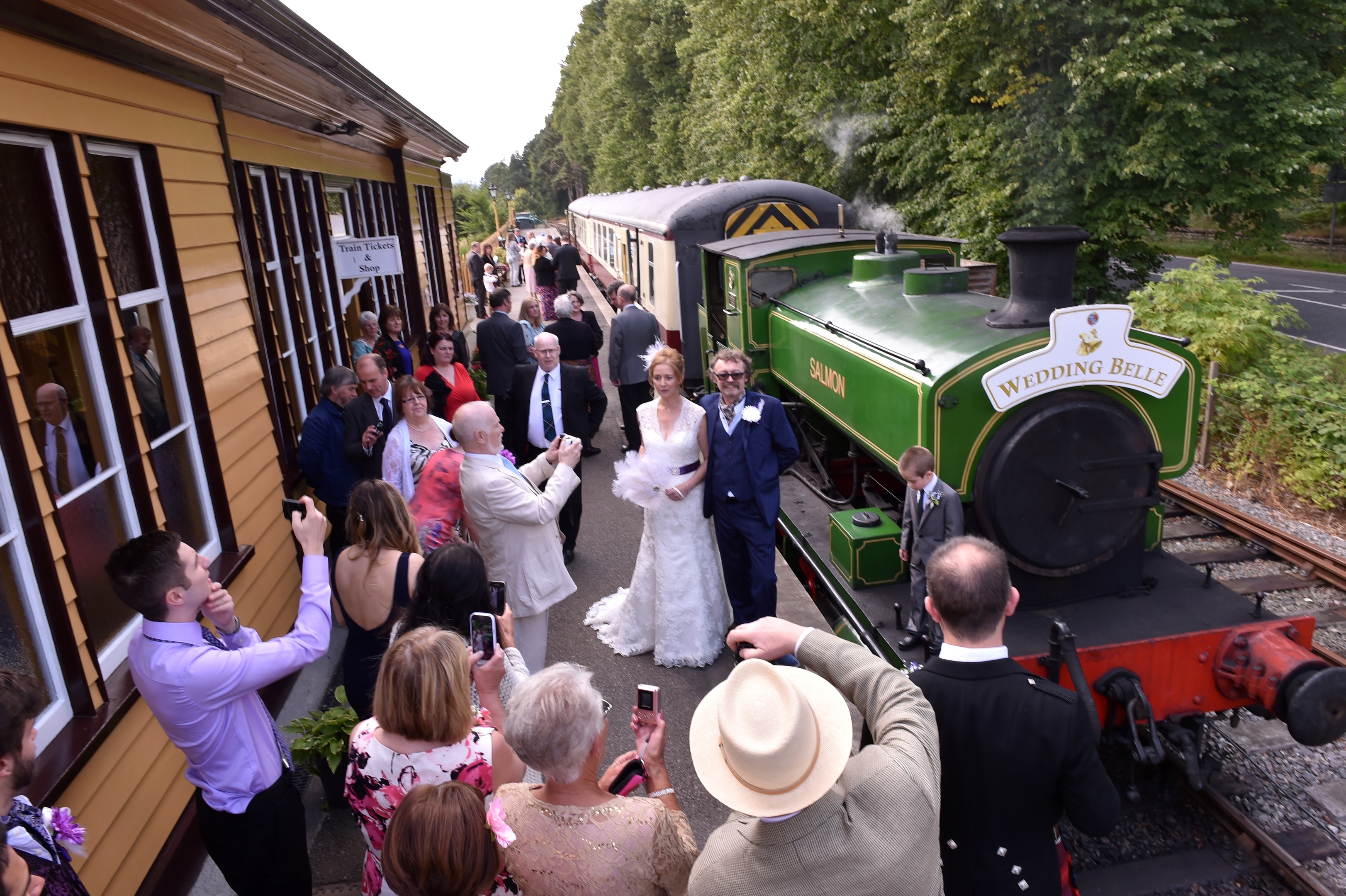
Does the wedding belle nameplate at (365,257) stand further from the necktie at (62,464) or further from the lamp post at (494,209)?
the lamp post at (494,209)

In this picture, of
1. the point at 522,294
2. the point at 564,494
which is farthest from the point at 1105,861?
the point at 522,294

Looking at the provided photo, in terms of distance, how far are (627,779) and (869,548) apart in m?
2.74

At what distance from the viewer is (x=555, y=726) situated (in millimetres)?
2068

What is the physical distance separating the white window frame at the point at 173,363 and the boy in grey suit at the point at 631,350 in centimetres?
477

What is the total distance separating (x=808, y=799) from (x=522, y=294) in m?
23.2

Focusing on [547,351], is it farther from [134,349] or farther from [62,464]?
[62,464]

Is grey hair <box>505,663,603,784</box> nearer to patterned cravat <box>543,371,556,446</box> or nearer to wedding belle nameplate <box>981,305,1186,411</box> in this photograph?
wedding belle nameplate <box>981,305,1186,411</box>

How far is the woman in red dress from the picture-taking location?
698cm

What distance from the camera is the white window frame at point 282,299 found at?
21.5 feet

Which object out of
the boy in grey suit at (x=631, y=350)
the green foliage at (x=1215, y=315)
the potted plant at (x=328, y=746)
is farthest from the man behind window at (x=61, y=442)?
the green foliage at (x=1215, y=315)

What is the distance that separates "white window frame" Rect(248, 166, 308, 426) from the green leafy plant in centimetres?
315

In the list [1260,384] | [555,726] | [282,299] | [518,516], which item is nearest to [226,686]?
[555,726]

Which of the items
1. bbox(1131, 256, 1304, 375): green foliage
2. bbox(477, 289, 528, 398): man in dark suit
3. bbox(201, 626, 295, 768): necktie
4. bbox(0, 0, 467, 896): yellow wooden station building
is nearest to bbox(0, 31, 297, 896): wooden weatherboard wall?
bbox(0, 0, 467, 896): yellow wooden station building

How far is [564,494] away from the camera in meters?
4.21
